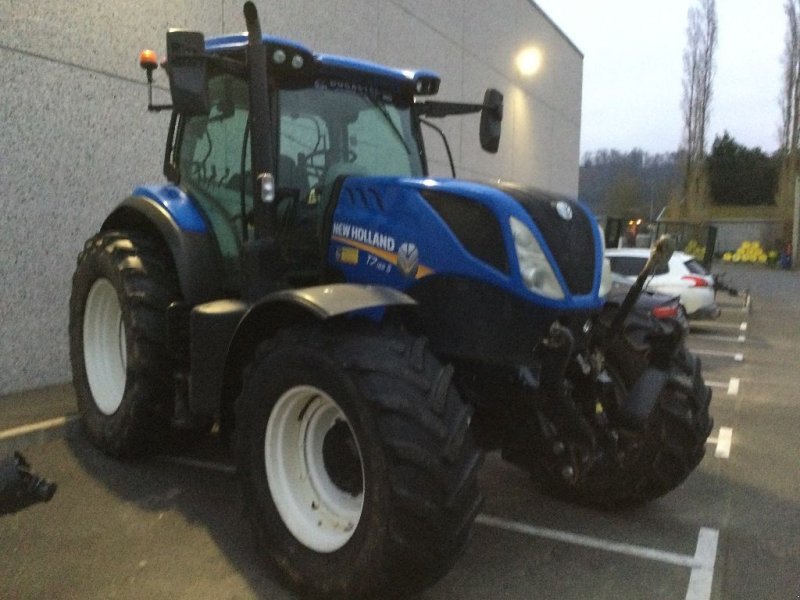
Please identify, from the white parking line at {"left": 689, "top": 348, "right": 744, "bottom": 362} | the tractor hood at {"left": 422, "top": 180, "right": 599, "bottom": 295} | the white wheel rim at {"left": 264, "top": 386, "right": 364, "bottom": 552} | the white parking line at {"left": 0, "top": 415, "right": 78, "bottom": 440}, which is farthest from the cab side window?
the white parking line at {"left": 689, "top": 348, "right": 744, "bottom": 362}

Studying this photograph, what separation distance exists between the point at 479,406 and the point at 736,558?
1.50 m

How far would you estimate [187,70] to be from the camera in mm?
3574

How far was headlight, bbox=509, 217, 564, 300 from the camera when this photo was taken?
3291mm

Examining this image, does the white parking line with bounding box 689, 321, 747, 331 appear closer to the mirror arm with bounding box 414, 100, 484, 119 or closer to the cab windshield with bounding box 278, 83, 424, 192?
the mirror arm with bounding box 414, 100, 484, 119

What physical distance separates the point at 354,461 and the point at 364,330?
565mm

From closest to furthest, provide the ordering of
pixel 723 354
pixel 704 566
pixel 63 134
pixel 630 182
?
1. pixel 704 566
2. pixel 63 134
3. pixel 723 354
4. pixel 630 182

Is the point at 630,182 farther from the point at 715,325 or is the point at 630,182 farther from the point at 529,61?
the point at 715,325

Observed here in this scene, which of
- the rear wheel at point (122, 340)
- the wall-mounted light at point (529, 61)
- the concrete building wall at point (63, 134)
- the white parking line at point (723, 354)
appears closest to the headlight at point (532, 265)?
the rear wheel at point (122, 340)

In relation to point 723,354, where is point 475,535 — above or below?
above

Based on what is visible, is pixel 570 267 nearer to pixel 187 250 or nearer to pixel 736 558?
pixel 736 558

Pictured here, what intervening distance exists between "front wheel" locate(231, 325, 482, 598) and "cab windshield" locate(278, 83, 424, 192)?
1.17 meters

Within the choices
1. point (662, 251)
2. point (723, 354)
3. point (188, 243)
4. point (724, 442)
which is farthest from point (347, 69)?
point (723, 354)

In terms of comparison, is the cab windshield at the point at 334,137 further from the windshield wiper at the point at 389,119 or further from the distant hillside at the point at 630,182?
the distant hillside at the point at 630,182

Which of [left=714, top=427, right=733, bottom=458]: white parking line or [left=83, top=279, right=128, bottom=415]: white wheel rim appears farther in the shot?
[left=714, top=427, right=733, bottom=458]: white parking line
